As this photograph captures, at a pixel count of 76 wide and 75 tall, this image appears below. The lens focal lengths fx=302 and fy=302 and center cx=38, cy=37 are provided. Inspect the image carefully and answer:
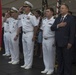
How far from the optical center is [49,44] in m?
7.91

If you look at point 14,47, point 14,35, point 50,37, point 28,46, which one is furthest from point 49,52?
point 14,47

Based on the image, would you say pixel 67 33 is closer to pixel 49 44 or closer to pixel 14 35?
pixel 49 44

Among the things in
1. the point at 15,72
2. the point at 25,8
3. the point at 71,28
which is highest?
the point at 25,8

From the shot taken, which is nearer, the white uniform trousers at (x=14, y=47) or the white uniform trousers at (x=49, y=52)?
the white uniform trousers at (x=49, y=52)

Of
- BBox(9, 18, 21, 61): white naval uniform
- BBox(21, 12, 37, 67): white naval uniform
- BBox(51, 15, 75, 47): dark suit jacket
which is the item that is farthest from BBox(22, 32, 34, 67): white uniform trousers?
BBox(51, 15, 75, 47): dark suit jacket

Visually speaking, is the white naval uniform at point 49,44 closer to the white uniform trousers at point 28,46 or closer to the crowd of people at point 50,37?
the crowd of people at point 50,37

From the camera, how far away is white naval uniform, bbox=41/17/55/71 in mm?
7867

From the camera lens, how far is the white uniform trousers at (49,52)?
7.91m

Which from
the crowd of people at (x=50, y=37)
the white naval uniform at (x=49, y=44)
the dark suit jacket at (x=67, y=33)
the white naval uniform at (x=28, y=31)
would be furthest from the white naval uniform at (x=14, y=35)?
the dark suit jacket at (x=67, y=33)

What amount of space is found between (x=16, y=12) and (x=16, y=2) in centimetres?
643

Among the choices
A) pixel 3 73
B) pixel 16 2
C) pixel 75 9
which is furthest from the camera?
pixel 16 2

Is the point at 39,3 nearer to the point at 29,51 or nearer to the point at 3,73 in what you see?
the point at 29,51

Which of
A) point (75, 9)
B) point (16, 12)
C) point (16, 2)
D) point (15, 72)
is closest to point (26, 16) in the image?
point (16, 12)

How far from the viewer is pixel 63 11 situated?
7234 mm
